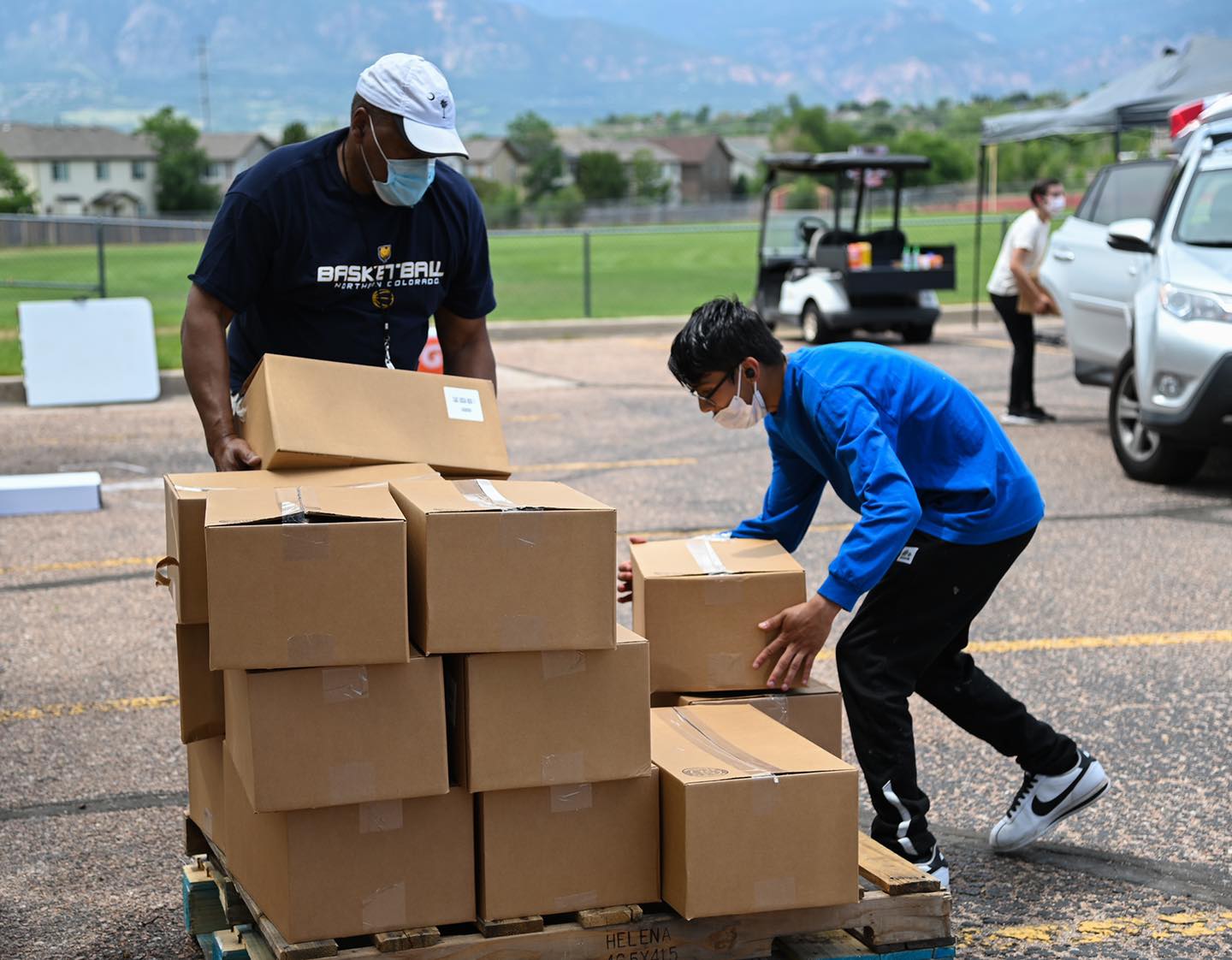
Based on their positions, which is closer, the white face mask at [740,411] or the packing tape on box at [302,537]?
the packing tape on box at [302,537]

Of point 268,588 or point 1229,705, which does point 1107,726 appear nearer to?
point 1229,705

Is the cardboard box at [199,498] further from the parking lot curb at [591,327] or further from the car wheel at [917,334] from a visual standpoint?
the parking lot curb at [591,327]

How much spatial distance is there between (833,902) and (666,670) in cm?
79

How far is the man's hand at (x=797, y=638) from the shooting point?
3.53m

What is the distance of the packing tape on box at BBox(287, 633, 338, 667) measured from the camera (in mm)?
2795

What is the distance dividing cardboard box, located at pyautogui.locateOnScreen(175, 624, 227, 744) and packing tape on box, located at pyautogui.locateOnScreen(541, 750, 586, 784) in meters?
0.76

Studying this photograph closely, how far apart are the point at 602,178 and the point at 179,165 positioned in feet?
116

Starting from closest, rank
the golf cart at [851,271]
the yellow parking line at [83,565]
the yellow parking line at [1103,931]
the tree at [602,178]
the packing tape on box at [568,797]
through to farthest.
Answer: the packing tape on box at [568,797], the yellow parking line at [1103,931], the yellow parking line at [83,565], the golf cart at [851,271], the tree at [602,178]

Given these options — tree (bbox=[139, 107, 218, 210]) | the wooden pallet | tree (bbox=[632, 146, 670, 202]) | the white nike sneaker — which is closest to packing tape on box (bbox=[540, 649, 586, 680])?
the wooden pallet

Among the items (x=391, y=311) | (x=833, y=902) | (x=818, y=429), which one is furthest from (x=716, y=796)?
(x=391, y=311)

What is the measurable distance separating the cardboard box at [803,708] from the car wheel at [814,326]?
1392 centimetres

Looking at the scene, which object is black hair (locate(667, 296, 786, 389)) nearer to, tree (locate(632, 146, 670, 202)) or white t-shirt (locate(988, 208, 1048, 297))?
white t-shirt (locate(988, 208, 1048, 297))

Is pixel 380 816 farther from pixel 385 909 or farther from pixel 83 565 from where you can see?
pixel 83 565

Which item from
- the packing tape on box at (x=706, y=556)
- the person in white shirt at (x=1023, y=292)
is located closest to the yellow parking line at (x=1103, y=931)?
the packing tape on box at (x=706, y=556)
